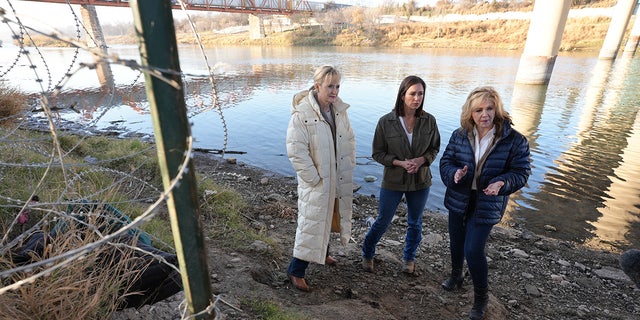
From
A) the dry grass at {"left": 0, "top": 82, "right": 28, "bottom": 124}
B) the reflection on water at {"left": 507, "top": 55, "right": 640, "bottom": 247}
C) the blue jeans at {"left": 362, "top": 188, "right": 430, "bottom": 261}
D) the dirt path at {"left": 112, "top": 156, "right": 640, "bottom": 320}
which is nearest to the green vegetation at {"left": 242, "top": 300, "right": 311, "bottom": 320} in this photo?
the dirt path at {"left": 112, "top": 156, "right": 640, "bottom": 320}

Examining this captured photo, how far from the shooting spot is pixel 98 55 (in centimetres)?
87

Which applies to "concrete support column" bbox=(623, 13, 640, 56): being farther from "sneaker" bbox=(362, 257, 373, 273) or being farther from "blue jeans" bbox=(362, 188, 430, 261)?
"sneaker" bbox=(362, 257, 373, 273)

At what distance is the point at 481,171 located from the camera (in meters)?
2.72

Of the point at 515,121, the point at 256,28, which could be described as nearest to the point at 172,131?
the point at 515,121

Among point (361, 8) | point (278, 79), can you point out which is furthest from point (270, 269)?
point (361, 8)

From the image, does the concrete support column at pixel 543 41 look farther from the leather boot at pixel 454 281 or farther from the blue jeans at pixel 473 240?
the blue jeans at pixel 473 240

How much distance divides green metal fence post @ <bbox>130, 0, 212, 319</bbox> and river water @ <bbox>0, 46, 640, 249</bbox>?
0.18m

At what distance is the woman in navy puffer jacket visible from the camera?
264cm

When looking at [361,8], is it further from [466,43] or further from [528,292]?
[528,292]

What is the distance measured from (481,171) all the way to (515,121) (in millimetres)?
11275

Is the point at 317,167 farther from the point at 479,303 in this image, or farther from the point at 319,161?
the point at 479,303

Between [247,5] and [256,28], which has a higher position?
[247,5]

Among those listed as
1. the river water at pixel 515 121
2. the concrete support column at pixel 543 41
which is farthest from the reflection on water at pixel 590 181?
the concrete support column at pixel 543 41

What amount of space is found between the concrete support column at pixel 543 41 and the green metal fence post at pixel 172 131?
72.1 ft
